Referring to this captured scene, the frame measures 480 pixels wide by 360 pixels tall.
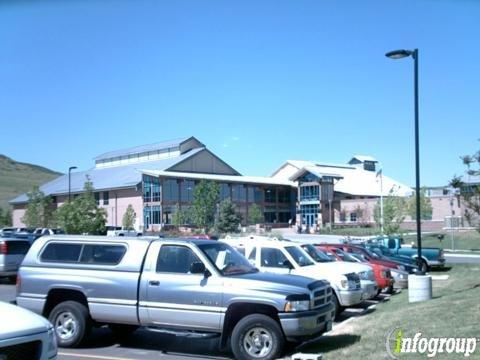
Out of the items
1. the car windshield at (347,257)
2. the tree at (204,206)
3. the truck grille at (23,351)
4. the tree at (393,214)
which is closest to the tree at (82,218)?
the tree at (204,206)

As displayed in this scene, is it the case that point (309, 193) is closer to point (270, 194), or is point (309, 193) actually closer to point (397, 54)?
point (270, 194)

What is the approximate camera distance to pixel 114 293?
380 inches

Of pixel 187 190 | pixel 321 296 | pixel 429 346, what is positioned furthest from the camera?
pixel 187 190

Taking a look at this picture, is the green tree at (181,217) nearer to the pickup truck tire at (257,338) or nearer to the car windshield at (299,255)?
the car windshield at (299,255)

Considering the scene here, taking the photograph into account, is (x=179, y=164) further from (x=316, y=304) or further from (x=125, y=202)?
(x=316, y=304)

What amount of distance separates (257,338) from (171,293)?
1.56 m

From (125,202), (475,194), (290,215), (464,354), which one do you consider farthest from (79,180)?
(464,354)

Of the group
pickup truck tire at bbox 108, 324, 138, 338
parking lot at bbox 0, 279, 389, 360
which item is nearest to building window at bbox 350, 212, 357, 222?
parking lot at bbox 0, 279, 389, 360

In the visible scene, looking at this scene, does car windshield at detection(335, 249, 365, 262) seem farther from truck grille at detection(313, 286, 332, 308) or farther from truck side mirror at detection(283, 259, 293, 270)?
truck grille at detection(313, 286, 332, 308)

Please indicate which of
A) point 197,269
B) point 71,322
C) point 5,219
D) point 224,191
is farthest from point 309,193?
point 197,269

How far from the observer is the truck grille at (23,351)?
17.3ft

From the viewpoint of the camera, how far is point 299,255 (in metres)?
14.1

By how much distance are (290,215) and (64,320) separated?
91.6m

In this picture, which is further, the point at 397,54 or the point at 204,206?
the point at 204,206
